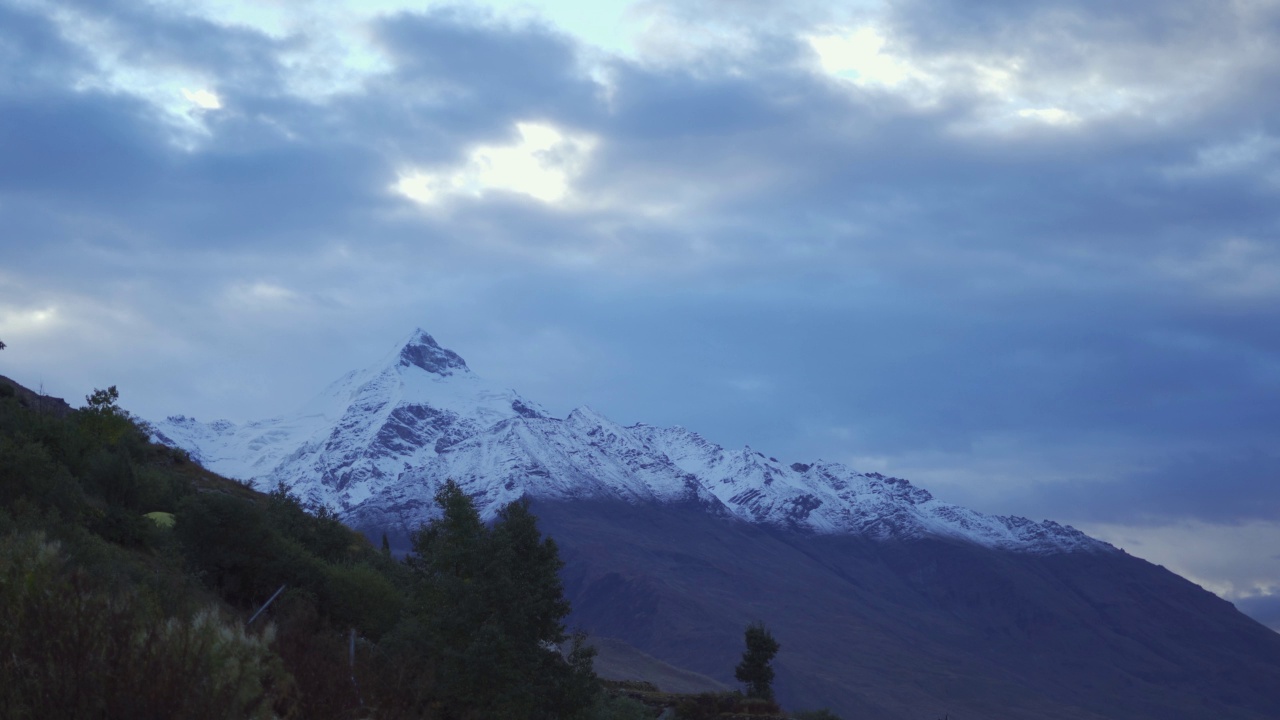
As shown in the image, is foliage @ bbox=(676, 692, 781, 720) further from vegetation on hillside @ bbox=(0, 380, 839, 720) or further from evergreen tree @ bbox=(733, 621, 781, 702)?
vegetation on hillside @ bbox=(0, 380, 839, 720)

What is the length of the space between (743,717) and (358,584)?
4043cm

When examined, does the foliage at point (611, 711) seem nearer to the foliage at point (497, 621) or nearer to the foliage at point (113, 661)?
the foliage at point (497, 621)

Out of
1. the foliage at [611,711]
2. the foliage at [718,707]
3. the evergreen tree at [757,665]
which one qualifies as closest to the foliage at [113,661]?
the foliage at [611,711]

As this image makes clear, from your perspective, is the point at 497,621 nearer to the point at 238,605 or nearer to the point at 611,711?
the point at 238,605

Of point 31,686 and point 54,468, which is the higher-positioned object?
point 54,468

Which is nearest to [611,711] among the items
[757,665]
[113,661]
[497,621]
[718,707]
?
[497,621]

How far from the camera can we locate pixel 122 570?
26234mm

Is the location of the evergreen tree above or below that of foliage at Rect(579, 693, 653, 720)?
above

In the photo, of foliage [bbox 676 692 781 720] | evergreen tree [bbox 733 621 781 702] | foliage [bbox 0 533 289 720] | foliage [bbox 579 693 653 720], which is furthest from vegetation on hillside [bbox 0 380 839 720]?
evergreen tree [bbox 733 621 781 702]

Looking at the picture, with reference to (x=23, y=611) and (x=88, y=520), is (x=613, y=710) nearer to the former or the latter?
(x=88, y=520)

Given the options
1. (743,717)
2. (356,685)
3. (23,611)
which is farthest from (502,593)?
(743,717)

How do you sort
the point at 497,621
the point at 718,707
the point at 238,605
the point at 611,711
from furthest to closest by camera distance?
the point at 718,707
the point at 611,711
the point at 238,605
the point at 497,621

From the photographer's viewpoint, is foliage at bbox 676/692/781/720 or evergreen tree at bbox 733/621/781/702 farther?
evergreen tree at bbox 733/621/781/702

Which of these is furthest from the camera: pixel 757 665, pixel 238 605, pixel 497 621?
pixel 757 665
